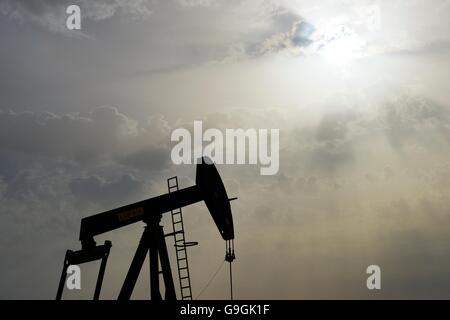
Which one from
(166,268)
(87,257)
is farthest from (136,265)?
(87,257)

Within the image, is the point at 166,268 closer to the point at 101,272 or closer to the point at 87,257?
the point at 101,272

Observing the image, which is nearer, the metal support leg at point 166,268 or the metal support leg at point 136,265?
the metal support leg at point 136,265

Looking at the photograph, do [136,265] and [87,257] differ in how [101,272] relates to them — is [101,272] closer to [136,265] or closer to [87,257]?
[87,257]

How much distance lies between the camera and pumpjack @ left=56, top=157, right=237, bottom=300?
13.1m

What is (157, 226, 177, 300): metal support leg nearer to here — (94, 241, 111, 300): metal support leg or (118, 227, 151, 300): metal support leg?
(118, 227, 151, 300): metal support leg

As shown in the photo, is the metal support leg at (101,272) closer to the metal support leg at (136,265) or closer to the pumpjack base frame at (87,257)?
the pumpjack base frame at (87,257)

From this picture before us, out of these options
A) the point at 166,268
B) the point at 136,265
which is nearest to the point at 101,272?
the point at 136,265

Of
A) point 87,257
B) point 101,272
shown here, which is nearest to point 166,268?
point 101,272

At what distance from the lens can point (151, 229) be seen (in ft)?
43.5

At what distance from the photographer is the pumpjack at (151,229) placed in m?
13.1

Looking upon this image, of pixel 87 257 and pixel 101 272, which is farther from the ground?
pixel 87 257

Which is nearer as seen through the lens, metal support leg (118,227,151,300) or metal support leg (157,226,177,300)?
metal support leg (118,227,151,300)

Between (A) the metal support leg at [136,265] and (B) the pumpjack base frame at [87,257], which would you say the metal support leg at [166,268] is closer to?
(A) the metal support leg at [136,265]
